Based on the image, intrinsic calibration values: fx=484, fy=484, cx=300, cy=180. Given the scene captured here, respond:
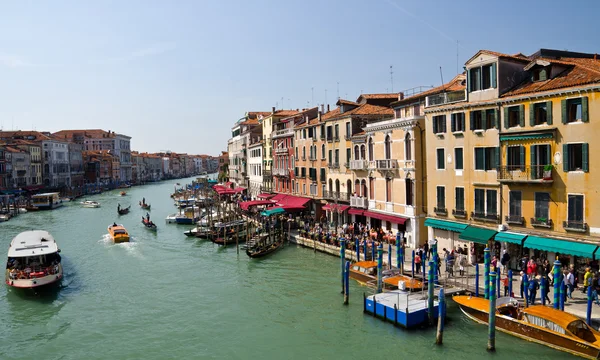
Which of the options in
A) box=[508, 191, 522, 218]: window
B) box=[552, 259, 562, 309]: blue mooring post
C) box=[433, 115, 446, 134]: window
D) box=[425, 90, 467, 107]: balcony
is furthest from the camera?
box=[433, 115, 446, 134]: window

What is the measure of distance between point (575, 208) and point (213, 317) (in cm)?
1404

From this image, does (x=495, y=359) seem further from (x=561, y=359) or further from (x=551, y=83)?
(x=551, y=83)

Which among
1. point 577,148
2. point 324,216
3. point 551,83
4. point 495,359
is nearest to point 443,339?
point 495,359

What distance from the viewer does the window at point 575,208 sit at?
1723cm

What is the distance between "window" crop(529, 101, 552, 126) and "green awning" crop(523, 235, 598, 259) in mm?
4390

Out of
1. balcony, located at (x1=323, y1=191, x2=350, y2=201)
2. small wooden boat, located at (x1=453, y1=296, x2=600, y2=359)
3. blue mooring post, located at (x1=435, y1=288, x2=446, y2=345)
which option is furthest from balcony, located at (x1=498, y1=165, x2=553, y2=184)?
balcony, located at (x1=323, y1=191, x2=350, y2=201)

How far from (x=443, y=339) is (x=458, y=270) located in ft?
17.4

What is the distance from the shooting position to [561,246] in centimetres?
1734

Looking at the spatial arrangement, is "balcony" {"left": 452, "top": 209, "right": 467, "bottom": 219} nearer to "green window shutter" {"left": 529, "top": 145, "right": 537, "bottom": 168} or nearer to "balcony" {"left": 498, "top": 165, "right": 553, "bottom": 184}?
"balcony" {"left": 498, "top": 165, "right": 553, "bottom": 184}

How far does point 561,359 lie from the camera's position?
1347 centimetres

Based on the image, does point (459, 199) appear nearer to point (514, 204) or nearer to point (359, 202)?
point (514, 204)

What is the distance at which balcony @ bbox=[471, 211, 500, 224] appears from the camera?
801 inches

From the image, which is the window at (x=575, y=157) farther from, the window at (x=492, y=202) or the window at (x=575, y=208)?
the window at (x=492, y=202)

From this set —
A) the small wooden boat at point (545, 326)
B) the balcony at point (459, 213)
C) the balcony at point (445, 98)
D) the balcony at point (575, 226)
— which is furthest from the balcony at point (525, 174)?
the small wooden boat at point (545, 326)
